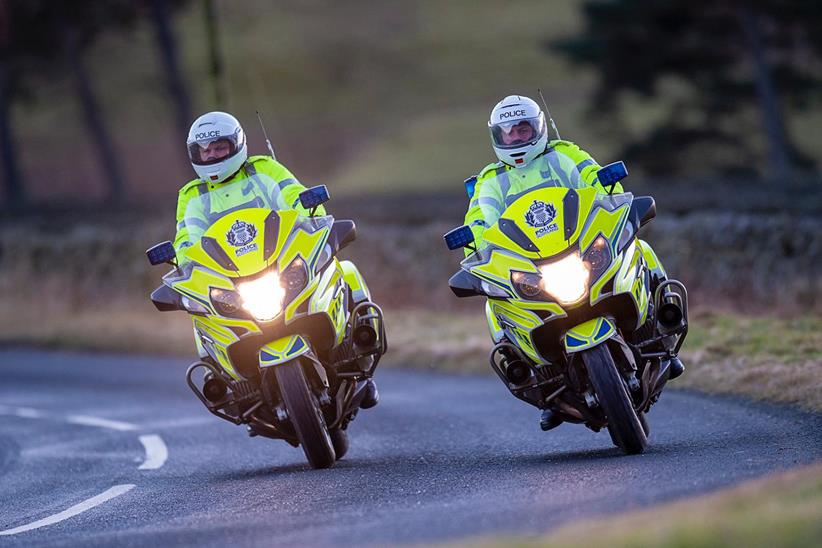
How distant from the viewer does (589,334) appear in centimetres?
952

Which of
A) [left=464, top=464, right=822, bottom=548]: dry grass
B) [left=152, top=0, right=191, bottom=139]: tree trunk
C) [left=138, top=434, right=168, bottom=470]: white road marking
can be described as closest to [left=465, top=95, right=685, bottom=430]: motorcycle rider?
[left=138, top=434, right=168, bottom=470]: white road marking

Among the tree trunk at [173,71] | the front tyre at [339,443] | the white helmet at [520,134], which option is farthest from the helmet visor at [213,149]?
the tree trunk at [173,71]

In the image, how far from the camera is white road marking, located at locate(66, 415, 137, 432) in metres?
15.7

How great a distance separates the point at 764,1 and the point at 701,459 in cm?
3222

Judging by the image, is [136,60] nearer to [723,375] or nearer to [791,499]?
[723,375]

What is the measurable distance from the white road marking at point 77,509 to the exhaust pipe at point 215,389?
813mm

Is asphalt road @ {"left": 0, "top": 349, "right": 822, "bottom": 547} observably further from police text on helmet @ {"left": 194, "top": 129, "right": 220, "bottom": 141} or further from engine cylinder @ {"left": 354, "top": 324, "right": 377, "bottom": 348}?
police text on helmet @ {"left": 194, "top": 129, "right": 220, "bottom": 141}

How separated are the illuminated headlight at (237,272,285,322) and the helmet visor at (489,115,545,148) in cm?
175

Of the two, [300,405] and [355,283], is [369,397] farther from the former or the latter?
[300,405]

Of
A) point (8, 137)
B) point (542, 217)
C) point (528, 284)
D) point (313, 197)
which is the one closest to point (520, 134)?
point (542, 217)

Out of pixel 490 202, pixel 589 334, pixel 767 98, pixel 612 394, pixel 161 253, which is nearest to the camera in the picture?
pixel 612 394

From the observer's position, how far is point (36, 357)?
25641 mm

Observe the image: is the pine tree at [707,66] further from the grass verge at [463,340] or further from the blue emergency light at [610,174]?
the blue emergency light at [610,174]

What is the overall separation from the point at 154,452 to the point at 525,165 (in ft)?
14.4
